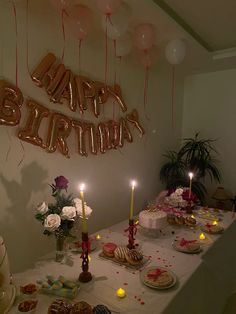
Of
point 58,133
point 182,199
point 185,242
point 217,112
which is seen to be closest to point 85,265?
point 185,242

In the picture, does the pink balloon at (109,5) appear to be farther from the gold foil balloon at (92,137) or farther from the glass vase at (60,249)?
the glass vase at (60,249)

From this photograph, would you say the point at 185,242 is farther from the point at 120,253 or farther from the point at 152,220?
the point at 120,253

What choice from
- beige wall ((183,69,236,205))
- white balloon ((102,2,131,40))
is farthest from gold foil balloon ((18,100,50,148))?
beige wall ((183,69,236,205))

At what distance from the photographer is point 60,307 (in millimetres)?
993

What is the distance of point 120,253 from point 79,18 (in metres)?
1.55

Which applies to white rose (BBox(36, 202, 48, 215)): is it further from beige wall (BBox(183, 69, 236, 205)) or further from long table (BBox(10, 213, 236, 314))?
beige wall (BBox(183, 69, 236, 205))

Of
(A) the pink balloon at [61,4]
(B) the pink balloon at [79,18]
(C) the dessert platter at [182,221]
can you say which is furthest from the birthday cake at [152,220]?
(A) the pink balloon at [61,4]

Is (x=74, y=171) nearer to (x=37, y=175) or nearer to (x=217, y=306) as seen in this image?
(x=37, y=175)

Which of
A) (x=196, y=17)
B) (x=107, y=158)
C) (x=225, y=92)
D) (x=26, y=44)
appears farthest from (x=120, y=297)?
(x=225, y=92)

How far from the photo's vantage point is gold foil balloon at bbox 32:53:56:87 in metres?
1.51

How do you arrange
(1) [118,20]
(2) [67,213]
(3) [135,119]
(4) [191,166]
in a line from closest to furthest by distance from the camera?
(2) [67,213]
(1) [118,20]
(3) [135,119]
(4) [191,166]

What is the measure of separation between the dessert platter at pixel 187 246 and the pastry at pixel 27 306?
95cm

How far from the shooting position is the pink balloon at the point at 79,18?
1.54 metres

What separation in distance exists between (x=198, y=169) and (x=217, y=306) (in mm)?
1762
